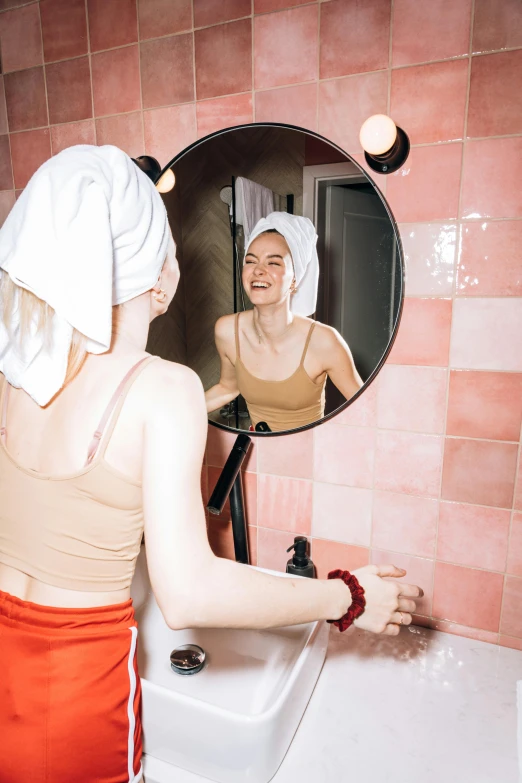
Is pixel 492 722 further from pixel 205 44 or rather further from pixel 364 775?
pixel 205 44

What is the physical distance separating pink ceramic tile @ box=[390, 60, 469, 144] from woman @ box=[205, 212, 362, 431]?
10.1 inches

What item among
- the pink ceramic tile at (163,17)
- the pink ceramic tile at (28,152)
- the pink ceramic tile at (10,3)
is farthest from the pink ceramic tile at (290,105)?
the pink ceramic tile at (10,3)

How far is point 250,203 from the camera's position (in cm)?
106

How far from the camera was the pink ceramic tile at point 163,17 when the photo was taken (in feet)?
3.51

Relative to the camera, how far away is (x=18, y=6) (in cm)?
122

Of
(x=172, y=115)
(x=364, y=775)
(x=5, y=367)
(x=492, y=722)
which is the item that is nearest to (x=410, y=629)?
(x=492, y=722)

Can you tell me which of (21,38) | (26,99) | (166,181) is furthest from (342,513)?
(21,38)

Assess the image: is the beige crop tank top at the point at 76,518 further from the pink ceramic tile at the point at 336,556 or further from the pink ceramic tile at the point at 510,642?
the pink ceramic tile at the point at 510,642

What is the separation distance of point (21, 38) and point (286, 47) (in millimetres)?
709

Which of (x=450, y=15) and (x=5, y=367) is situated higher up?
(x=450, y=15)

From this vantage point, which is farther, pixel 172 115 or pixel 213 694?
pixel 172 115

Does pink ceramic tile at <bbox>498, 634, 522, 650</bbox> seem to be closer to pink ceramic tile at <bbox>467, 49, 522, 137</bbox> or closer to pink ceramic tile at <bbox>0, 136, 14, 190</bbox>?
pink ceramic tile at <bbox>467, 49, 522, 137</bbox>

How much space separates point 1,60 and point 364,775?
1.73m

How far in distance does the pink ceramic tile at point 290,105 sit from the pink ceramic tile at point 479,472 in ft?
2.35
